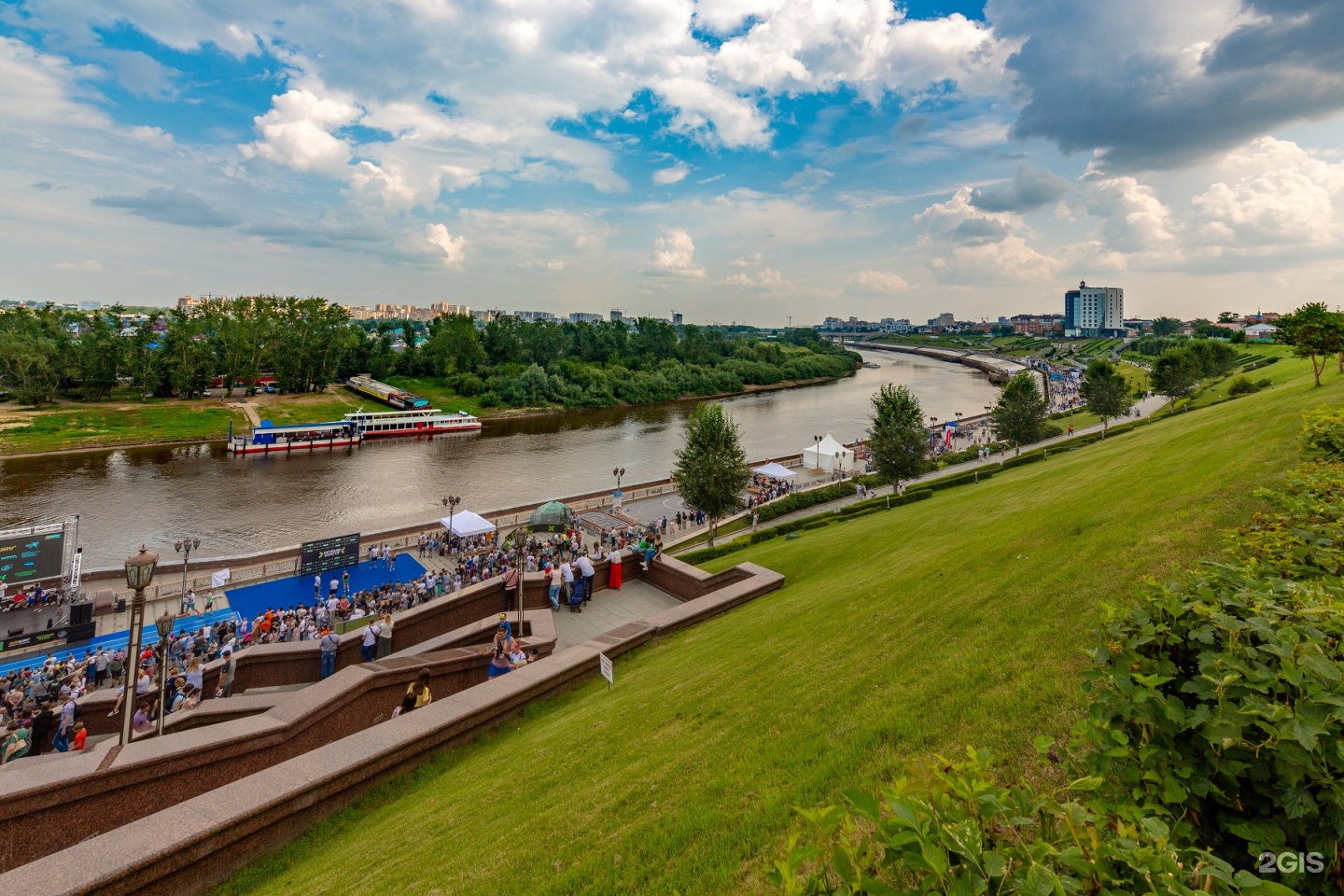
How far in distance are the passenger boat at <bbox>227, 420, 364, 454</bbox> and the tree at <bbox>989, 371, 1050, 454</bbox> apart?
190 feet

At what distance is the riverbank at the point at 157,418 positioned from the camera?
5334 centimetres

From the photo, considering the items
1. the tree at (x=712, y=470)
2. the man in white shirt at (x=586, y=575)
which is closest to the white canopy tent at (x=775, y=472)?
the tree at (x=712, y=470)

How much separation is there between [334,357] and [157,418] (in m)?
27.4

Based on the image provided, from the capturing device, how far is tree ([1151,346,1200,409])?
157 feet

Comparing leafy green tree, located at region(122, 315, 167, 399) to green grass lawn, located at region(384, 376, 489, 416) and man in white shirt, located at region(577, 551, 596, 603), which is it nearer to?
green grass lawn, located at region(384, 376, 489, 416)

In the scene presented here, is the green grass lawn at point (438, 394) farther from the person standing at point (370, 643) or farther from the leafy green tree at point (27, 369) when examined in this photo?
the person standing at point (370, 643)

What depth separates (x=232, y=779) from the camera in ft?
26.9

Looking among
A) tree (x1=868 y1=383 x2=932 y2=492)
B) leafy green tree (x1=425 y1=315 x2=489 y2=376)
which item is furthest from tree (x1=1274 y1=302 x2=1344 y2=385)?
leafy green tree (x1=425 y1=315 x2=489 y2=376)

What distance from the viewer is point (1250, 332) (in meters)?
137

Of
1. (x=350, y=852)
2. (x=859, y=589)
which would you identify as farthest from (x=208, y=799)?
(x=859, y=589)

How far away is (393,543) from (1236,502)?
2958cm

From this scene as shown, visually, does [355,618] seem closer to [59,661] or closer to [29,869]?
[59,661]

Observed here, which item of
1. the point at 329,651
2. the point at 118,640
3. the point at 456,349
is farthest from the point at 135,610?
the point at 456,349

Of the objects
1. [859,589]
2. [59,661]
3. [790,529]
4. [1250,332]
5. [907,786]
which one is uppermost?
[1250,332]
